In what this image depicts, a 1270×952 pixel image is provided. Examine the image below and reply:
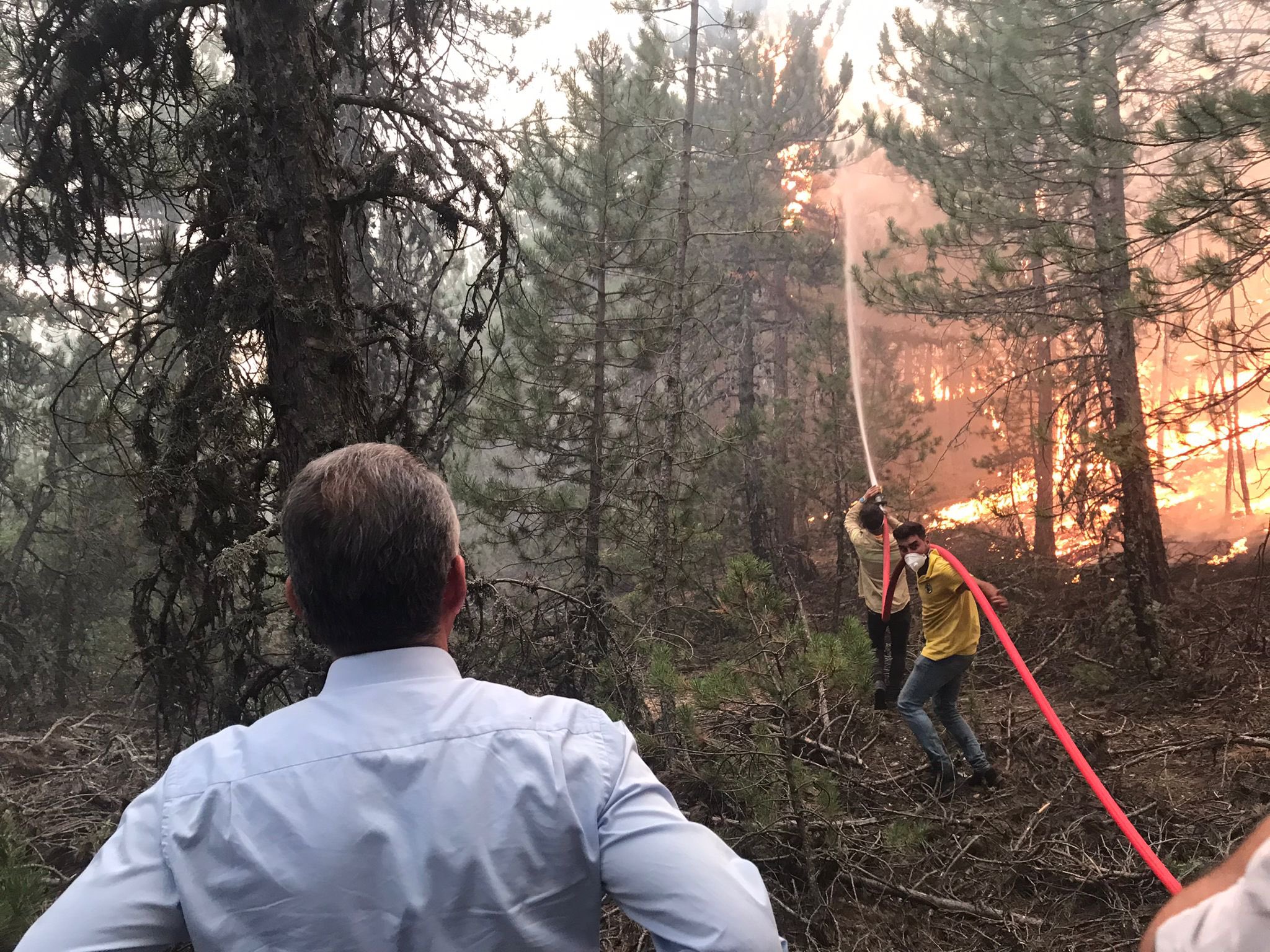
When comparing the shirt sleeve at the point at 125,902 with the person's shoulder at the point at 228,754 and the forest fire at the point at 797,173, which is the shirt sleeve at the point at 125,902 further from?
the forest fire at the point at 797,173

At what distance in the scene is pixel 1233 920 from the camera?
2.81 ft

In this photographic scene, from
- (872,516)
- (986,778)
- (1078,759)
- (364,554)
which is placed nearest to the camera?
(364,554)

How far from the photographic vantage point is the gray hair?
1.31m

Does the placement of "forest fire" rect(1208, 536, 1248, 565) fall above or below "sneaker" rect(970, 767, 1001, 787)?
above

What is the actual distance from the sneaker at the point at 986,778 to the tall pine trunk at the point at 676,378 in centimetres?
325

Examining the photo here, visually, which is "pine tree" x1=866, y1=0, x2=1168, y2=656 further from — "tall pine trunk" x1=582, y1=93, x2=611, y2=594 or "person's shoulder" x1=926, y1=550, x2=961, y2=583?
"tall pine trunk" x1=582, y1=93, x2=611, y2=594

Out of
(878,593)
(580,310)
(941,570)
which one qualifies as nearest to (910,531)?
(941,570)

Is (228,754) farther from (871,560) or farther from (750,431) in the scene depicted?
(750,431)

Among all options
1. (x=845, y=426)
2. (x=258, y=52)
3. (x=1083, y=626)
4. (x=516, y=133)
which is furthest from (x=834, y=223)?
(x=258, y=52)

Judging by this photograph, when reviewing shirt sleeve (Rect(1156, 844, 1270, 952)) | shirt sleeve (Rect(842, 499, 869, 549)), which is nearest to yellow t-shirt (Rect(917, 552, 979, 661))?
shirt sleeve (Rect(842, 499, 869, 549))

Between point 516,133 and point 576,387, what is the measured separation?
3.50m

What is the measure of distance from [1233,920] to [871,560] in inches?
284

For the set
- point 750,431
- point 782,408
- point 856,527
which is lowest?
point 856,527

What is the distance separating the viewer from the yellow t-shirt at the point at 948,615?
5742 millimetres
